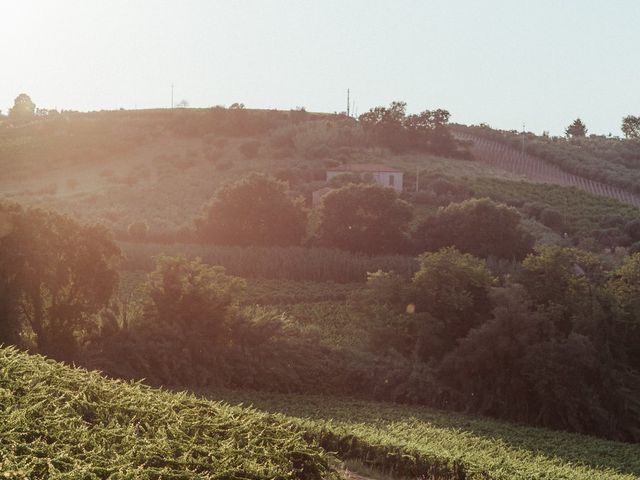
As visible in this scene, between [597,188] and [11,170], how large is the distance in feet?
262

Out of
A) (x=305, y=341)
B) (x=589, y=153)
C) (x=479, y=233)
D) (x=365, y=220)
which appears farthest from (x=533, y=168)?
(x=305, y=341)

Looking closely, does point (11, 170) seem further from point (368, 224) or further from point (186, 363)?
point (186, 363)

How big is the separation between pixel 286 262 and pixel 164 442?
51173 mm

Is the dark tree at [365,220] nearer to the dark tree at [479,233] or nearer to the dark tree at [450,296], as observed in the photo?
the dark tree at [479,233]

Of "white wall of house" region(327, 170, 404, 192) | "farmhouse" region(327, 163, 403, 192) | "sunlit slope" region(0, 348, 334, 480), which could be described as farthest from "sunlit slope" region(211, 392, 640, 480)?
"white wall of house" region(327, 170, 404, 192)

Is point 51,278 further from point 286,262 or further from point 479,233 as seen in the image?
point 479,233

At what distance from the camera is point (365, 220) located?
238 feet

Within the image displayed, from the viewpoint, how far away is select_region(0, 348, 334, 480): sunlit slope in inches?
469

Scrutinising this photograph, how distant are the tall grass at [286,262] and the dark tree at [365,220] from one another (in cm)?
401

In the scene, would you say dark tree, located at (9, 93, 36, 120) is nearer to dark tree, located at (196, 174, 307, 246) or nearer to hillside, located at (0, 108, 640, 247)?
hillside, located at (0, 108, 640, 247)

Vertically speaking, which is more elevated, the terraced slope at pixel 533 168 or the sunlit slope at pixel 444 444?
the terraced slope at pixel 533 168

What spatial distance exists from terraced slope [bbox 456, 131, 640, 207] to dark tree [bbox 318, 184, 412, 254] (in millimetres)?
53098

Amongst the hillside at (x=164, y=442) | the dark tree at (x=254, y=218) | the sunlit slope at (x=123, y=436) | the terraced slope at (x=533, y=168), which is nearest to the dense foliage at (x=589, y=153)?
the terraced slope at (x=533, y=168)

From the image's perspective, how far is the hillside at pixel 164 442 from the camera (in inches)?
476
